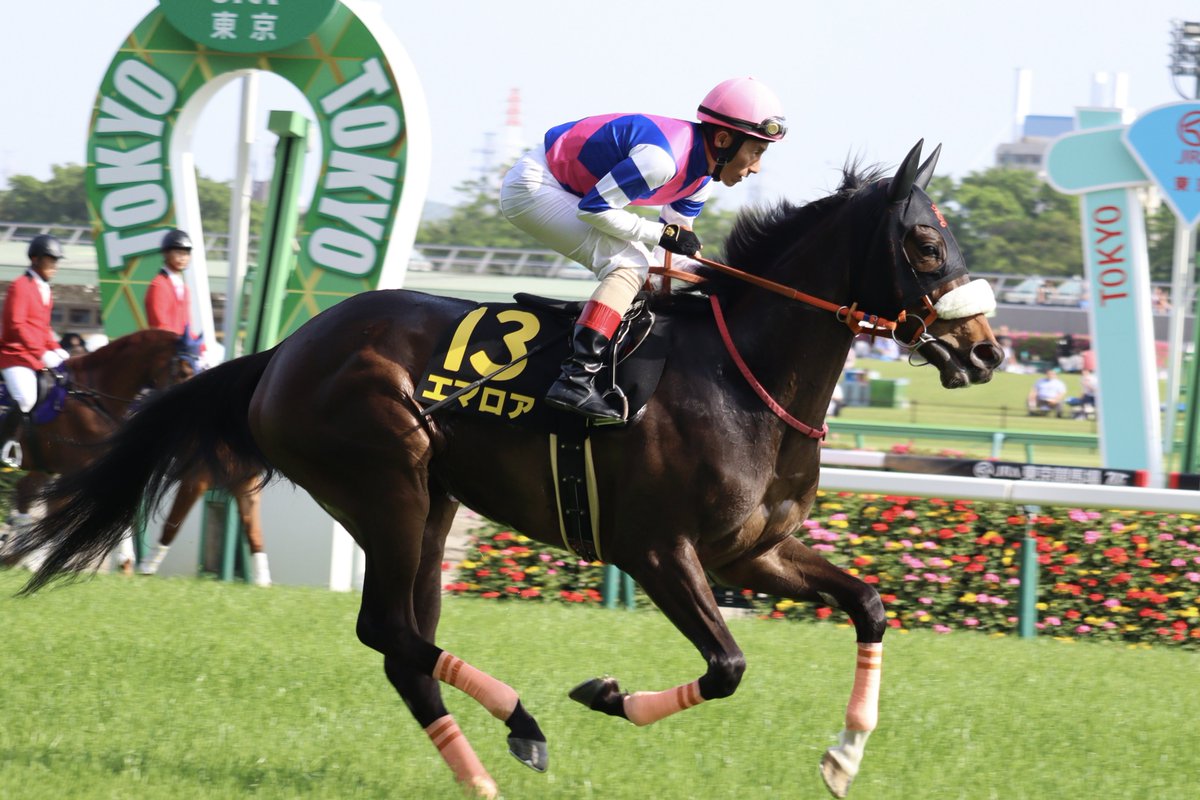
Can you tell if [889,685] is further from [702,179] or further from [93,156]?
[93,156]

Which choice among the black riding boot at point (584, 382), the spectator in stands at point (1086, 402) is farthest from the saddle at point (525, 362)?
the spectator in stands at point (1086, 402)

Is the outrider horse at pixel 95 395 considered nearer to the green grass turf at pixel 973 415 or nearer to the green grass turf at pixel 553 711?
the green grass turf at pixel 553 711

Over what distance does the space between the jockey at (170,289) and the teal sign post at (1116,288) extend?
681cm

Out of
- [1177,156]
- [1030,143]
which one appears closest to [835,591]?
[1177,156]

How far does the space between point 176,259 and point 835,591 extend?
5594mm

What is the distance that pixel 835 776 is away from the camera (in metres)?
3.75

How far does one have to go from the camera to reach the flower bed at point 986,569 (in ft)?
23.1

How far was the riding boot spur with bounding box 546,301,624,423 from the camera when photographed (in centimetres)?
379

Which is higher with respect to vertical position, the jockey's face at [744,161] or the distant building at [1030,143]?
the distant building at [1030,143]

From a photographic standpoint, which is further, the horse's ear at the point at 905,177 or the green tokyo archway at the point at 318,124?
the green tokyo archway at the point at 318,124

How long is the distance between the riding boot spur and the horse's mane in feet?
1.41

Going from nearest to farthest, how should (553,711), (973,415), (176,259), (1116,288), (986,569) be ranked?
(553,711) → (986,569) → (176,259) → (1116,288) → (973,415)

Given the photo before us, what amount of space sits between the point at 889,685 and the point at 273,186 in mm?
5010

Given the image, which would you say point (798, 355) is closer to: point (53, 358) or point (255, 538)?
point (255, 538)
